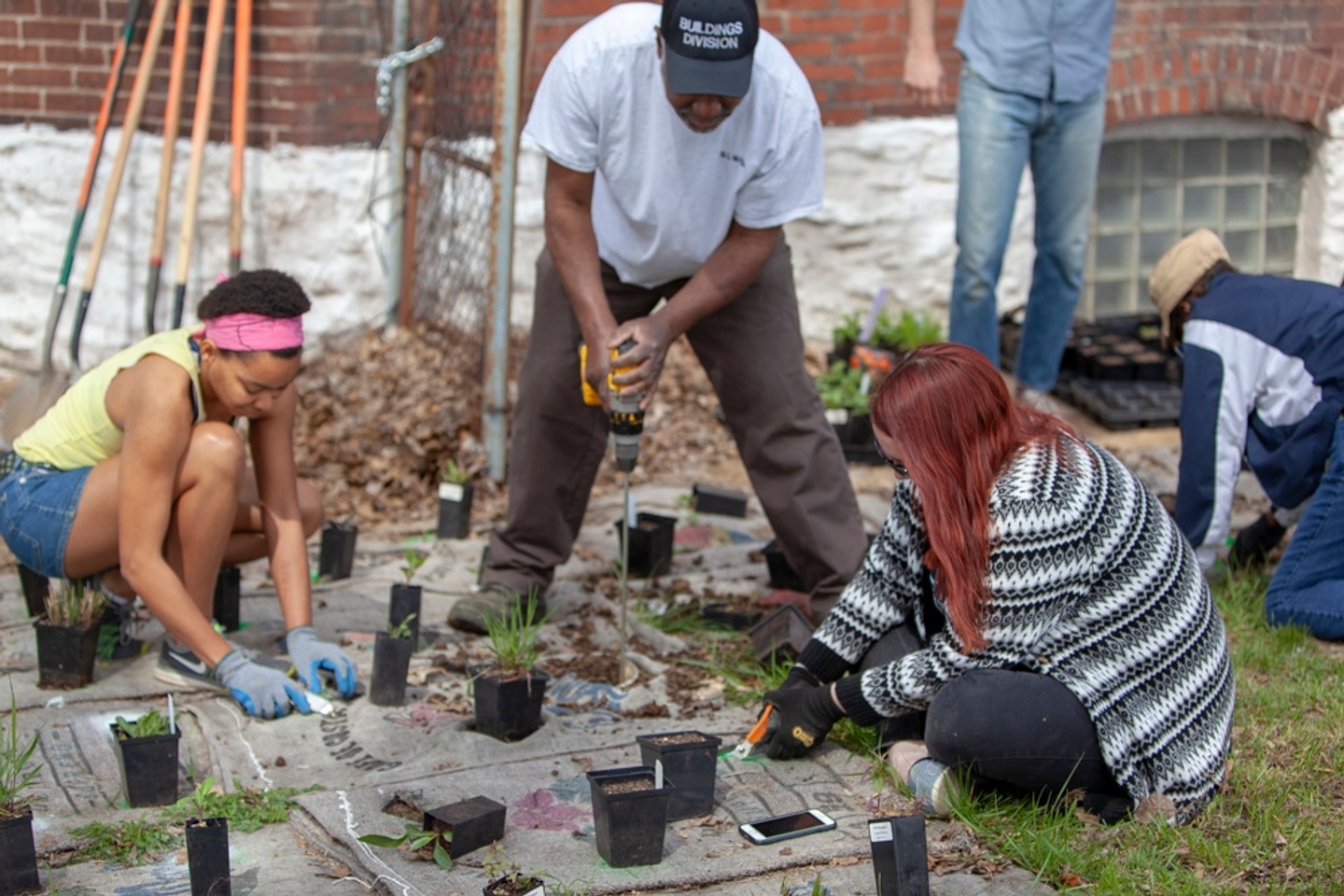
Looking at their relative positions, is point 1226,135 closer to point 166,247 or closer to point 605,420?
point 605,420

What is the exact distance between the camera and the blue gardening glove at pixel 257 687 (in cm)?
371

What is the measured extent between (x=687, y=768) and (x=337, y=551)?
2040 mm

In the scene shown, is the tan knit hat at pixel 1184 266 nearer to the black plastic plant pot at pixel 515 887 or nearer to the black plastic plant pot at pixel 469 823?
the black plastic plant pot at pixel 469 823

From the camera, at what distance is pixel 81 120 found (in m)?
6.28

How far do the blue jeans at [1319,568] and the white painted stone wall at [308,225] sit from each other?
9.30ft

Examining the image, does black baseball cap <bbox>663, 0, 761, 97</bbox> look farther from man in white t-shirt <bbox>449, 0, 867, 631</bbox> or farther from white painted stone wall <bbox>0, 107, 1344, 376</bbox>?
white painted stone wall <bbox>0, 107, 1344, 376</bbox>

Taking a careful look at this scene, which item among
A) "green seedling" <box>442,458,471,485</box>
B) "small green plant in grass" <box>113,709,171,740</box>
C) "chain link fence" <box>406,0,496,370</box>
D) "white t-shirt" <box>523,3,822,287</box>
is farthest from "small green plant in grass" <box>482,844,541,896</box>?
"chain link fence" <box>406,0,496,370</box>

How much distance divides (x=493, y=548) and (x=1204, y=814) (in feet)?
7.14

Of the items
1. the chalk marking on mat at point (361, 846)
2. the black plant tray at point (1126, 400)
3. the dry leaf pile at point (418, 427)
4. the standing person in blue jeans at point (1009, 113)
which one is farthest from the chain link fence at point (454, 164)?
the chalk marking on mat at point (361, 846)

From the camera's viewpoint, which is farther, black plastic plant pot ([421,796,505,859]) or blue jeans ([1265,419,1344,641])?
blue jeans ([1265,419,1344,641])

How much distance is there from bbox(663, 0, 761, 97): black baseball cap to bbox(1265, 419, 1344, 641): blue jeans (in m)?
2.10

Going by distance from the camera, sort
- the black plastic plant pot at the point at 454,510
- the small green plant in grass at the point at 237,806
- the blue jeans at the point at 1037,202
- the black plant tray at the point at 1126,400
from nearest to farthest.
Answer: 1. the small green plant in grass at the point at 237,806
2. the black plastic plant pot at the point at 454,510
3. the blue jeans at the point at 1037,202
4. the black plant tray at the point at 1126,400

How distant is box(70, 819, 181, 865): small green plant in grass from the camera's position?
3043mm

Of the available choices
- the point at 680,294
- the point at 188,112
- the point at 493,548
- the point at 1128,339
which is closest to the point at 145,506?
the point at 493,548
